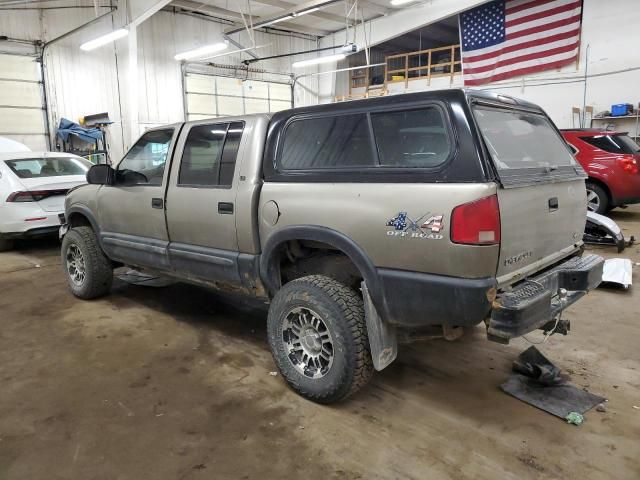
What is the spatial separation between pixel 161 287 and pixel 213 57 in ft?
43.4

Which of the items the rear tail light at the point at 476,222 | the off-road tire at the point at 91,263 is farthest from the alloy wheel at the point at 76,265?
the rear tail light at the point at 476,222

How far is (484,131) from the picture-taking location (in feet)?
8.12

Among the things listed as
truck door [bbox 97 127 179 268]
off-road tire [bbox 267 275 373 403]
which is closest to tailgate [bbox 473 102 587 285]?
off-road tire [bbox 267 275 373 403]

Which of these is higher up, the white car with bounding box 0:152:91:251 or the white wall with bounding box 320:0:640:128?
the white wall with bounding box 320:0:640:128

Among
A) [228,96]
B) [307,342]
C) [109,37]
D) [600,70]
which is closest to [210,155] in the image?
[307,342]

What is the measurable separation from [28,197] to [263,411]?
5.83m

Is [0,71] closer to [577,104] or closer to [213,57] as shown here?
[213,57]

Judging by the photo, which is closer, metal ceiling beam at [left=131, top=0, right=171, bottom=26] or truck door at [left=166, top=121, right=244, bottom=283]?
truck door at [left=166, top=121, right=244, bottom=283]

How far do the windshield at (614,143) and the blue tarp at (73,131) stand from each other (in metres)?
12.2

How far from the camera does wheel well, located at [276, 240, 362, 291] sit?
298 cm

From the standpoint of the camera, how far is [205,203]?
11.4 feet

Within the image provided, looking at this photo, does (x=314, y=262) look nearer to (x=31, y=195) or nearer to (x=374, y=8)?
(x=31, y=195)

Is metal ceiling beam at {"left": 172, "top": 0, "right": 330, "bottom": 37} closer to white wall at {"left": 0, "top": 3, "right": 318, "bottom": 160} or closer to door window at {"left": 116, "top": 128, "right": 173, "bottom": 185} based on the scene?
white wall at {"left": 0, "top": 3, "right": 318, "bottom": 160}

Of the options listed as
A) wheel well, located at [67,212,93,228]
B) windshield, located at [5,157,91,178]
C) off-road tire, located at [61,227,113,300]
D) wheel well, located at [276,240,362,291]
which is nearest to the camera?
wheel well, located at [276,240,362,291]
